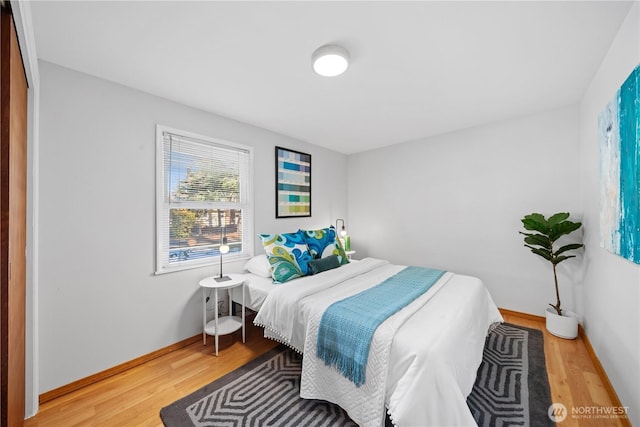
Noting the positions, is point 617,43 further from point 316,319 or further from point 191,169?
point 191,169

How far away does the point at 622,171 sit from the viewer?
152 centimetres

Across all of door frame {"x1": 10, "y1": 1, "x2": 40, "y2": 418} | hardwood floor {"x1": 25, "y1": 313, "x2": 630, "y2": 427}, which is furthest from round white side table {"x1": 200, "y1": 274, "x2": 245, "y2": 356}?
door frame {"x1": 10, "y1": 1, "x2": 40, "y2": 418}

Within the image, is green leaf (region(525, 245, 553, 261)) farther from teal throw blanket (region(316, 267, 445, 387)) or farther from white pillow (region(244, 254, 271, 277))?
white pillow (region(244, 254, 271, 277))

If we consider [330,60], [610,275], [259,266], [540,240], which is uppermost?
[330,60]

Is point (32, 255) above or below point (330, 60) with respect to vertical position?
below

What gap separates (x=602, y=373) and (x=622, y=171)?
156 cm

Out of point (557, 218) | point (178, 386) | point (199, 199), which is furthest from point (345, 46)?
point (178, 386)

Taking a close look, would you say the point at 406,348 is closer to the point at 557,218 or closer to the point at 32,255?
the point at 557,218

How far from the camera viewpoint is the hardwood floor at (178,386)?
1625 mm

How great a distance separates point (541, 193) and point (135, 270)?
4.27 meters

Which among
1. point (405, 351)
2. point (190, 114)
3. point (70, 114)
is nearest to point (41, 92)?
point (70, 114)

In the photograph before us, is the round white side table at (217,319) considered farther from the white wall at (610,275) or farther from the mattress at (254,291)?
the white wall at (610,275)

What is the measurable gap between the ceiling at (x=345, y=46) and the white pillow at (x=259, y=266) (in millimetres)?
1632

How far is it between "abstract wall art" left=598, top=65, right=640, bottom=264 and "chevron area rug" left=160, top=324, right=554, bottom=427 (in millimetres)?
1120
